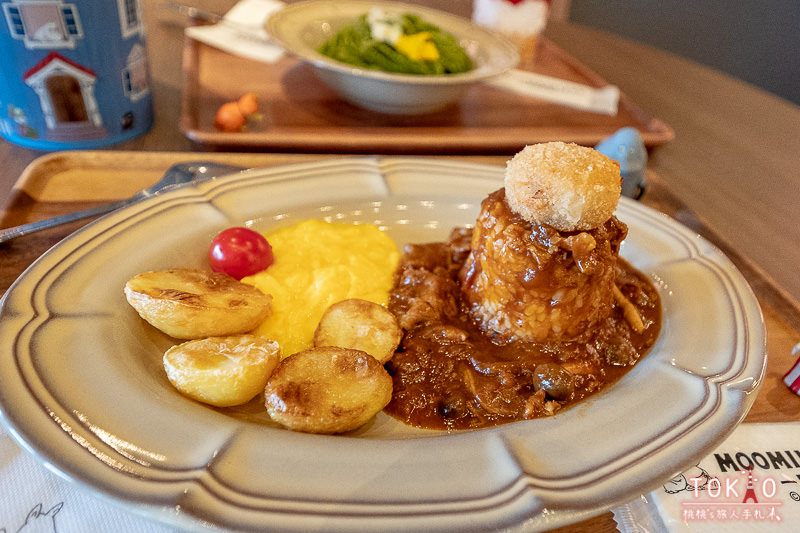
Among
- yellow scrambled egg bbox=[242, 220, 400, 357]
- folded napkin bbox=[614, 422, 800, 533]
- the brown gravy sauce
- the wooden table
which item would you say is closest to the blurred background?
the wooden table

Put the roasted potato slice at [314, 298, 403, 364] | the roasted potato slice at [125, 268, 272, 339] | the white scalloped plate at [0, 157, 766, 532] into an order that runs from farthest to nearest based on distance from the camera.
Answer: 1. the roasted potato slice at [314, 298, 403, 364]
2. the roasted potato slice at [125, 268, 272, 339]
3. the white scalloped plate at [0, 157, 766, 532]

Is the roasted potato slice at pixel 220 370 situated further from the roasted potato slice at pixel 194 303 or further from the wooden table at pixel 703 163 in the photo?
the wooden table at pixel 703 163

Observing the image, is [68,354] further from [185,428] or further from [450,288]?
[450,288]

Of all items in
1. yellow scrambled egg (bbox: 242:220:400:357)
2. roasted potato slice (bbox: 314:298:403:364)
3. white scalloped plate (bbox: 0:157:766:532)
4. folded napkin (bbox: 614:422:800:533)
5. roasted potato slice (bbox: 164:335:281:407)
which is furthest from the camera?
yellow scrambled egg (bbox: 242:220:400:357)

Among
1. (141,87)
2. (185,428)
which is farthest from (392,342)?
(141,87)

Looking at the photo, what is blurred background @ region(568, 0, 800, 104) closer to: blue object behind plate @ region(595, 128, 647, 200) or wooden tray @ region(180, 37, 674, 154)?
wooden tray @ region(180, 37, 674, 154)

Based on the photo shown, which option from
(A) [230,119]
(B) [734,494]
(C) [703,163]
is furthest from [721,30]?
(B) [734,494]

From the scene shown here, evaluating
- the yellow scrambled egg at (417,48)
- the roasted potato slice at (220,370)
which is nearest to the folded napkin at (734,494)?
the roasted potato slice at (220,370)
